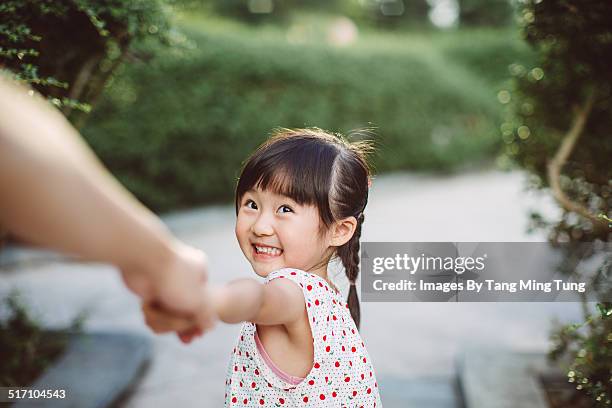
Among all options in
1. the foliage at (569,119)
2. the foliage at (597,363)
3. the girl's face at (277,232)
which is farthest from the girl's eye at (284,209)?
the foliage at (569,119)

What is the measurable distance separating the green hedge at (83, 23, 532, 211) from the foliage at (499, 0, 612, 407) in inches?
106

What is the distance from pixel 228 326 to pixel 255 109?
5.69 metres

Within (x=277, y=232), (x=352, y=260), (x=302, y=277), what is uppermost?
(x=352, y=260)

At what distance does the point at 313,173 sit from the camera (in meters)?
1.80

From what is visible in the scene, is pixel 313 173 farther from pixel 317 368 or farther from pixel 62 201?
pixel 62 201

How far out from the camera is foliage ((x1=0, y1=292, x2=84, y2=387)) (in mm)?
3305

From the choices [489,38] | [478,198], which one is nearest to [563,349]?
[478,198]

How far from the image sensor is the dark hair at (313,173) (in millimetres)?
1787

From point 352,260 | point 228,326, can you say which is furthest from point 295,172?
point 228,326

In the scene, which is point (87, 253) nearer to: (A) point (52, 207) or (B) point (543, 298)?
(A) point (52, 207)

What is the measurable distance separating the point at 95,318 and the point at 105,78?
254cm

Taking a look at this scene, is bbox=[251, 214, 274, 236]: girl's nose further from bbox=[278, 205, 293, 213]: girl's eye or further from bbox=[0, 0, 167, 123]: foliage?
bbox=[0, 0, 167, 123]: foliage

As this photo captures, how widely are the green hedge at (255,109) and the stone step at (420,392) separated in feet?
10.2

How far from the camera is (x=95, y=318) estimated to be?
4961mm
